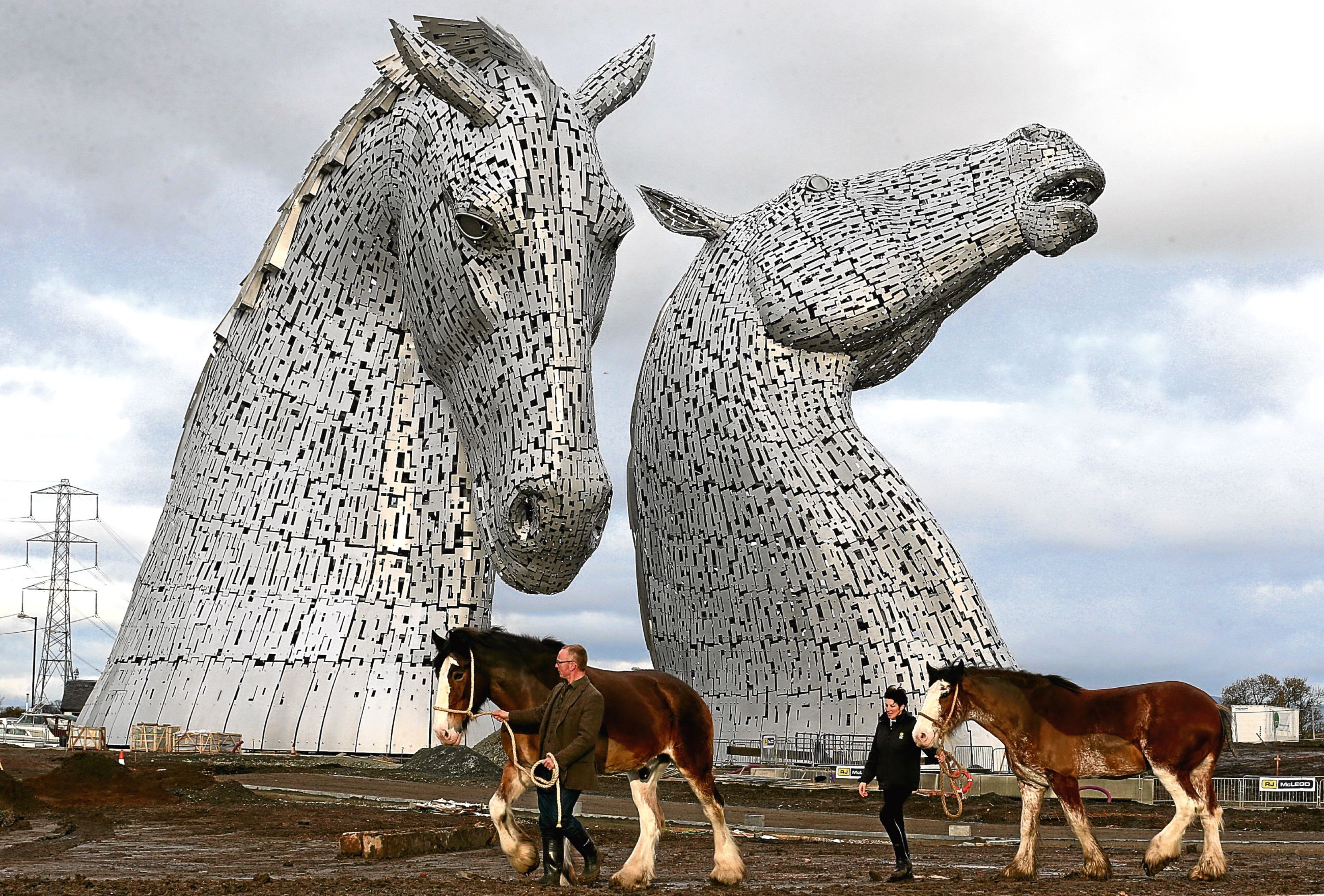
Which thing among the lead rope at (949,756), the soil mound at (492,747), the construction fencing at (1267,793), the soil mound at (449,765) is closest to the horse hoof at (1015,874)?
the lead rope at (949,756)

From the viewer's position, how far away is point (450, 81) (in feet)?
41.4

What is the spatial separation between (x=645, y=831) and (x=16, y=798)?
23.3 ft

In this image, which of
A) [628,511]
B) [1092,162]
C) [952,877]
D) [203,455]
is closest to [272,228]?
[203,455]

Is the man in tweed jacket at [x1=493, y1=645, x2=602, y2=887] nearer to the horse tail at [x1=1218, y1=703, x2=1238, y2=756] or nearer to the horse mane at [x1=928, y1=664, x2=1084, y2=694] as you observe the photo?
the horse mane at [x1=928, y1=664, x2=1084, y2=694]

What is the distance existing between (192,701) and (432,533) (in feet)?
9.64

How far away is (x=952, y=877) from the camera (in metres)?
7.30

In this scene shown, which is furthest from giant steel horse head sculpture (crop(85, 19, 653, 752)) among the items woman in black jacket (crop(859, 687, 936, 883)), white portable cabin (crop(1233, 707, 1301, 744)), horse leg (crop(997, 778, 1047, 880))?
white portable cabin (crop(1233, 707, 1301, 744))

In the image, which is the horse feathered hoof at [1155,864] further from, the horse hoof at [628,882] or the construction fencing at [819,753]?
the construction fencing at [819,753]

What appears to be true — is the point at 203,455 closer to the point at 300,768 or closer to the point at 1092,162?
the point at 300,768

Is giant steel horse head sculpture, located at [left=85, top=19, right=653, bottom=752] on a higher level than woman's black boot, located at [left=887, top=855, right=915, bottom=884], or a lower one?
higher

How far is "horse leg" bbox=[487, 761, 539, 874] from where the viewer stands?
6324 millimetres

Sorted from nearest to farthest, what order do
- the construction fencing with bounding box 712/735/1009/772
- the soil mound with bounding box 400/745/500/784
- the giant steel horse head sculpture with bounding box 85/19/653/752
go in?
the giant steel horse head sculpture with bounding box 85/19/653/752 → the soil mound with bounding box 400/745/500/784 → the construction fencing with bounding box 712/735/1009/772

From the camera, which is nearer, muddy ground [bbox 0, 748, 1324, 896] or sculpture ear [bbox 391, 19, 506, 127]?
muddy ground [bbox 0, 748, 1324, 896]

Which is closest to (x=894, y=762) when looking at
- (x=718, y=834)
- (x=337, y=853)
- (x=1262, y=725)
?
(x=718, y=834)
